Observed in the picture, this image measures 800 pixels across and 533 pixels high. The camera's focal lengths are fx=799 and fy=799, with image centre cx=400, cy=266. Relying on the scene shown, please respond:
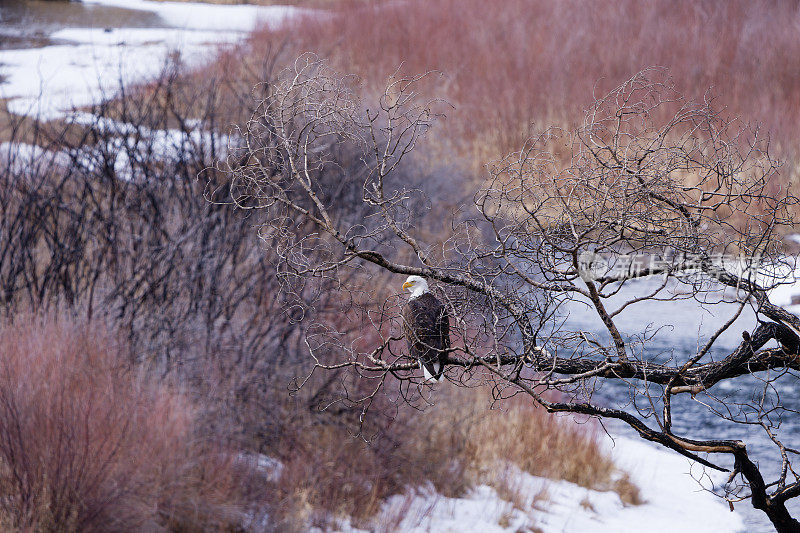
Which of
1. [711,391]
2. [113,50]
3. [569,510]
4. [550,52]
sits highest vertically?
[550,52]

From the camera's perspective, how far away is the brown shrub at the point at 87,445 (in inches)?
197

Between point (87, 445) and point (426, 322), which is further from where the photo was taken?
point (87, 445)

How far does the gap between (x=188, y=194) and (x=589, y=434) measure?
539 cm

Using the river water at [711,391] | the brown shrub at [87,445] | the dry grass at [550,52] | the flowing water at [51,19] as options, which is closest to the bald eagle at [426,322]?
the brown shrub at [87,445]

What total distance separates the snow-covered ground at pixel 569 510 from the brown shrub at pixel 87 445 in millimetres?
1925

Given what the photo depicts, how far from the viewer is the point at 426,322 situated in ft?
8.10

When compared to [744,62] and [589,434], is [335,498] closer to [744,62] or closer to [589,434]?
[589,434]

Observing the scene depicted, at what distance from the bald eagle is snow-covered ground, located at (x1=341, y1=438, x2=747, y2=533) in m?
5.03

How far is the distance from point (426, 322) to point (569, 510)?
648 centimetres

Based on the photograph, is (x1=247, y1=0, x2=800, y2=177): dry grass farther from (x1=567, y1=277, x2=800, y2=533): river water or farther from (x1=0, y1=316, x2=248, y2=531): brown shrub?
→ (x1=0, y1=316, x2=248, y2=531): brown shrub

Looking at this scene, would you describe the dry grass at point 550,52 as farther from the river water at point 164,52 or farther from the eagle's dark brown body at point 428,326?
the eagle's dark brown body at point 428,326

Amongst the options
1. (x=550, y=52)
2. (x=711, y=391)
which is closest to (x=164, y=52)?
(x=550, y=52)

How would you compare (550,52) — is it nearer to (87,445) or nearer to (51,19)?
(51,19)

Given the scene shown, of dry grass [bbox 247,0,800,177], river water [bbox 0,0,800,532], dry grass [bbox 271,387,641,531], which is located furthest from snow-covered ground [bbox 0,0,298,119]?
dry grass [bbox 271,387,641,531]
